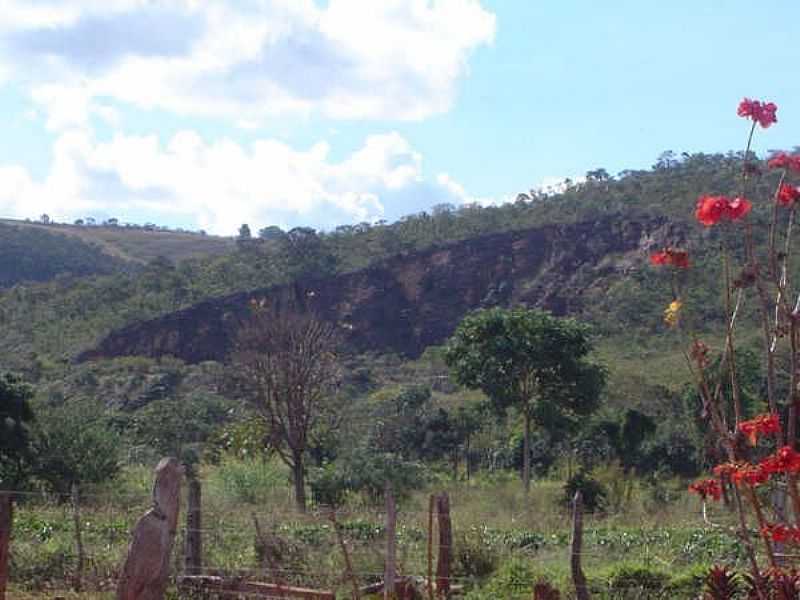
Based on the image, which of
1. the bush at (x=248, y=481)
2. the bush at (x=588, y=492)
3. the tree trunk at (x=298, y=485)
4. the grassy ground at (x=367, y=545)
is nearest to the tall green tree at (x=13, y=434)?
the grassy ground at (x=367, y=545)

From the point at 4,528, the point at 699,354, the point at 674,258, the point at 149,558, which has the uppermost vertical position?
the point at 674,258

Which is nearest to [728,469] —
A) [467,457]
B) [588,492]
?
[588,492]

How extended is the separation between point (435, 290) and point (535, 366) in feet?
114

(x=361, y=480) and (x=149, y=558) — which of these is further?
(x=361, y=480)

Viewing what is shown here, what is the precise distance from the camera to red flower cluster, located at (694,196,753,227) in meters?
4.12

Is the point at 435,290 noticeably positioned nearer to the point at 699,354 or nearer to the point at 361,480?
the point at 361,480

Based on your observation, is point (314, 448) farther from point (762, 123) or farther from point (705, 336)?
point (762, 123)

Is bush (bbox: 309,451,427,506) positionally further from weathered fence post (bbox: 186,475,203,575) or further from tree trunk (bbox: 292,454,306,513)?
weathered fence post (bbox: 186,475,203,575)

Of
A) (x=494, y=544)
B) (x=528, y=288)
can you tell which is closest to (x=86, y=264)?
(x=528, y=288)

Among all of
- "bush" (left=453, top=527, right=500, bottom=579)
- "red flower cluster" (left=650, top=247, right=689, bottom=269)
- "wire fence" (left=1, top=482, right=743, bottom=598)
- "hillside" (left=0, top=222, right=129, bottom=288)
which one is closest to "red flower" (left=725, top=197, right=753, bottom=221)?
"red flower cluster" (left=650, top=247, right=689, bottom=269)

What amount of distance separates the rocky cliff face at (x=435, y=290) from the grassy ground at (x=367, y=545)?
3732cm

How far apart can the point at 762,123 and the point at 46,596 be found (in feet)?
26.8

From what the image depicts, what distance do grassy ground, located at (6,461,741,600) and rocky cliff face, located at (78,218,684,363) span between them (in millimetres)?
37317

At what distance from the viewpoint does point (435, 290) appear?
58.7 meters
